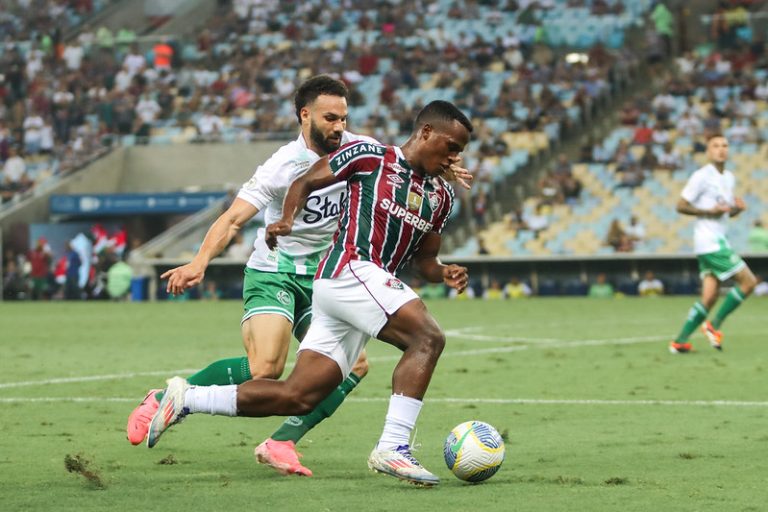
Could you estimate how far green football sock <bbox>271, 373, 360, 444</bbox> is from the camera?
7430 mm

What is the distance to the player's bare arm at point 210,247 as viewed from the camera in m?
6.81

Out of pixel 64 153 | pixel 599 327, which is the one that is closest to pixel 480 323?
pixel 599 327

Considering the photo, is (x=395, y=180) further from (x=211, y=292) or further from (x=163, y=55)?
(x=163, y=55)

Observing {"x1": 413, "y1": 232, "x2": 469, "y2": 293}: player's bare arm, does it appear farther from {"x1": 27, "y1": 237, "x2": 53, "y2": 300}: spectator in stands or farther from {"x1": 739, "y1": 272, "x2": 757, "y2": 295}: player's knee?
{"x1": 27, "y1": 237, "x2": 53, "y2": 300}: spectator in stands

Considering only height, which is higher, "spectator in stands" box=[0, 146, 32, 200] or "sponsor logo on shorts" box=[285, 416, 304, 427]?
"sponsor logo on shorts" box=[285, 416, 304, 427]

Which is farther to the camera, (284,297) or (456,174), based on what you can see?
(284,297)

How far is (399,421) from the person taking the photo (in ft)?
22.0

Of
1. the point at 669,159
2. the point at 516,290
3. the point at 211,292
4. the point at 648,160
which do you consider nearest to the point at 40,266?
the point at 211,292

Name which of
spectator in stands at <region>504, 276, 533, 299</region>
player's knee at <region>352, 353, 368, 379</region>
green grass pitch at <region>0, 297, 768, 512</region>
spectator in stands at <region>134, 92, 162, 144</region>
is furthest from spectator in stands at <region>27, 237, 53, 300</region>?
player's knee at <region>352, 353, 368, 379</region>

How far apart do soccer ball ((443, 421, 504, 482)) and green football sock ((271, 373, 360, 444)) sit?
90 centimetres

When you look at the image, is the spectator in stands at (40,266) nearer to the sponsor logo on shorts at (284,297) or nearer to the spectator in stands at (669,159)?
the spectator in stands at (669,159)

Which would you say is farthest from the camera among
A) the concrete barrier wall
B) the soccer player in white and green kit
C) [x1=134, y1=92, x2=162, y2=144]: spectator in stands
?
[x1=134, y1=92, x2=162, y2=144]: spectator in stands

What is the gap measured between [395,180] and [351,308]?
69cm

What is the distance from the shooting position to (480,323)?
21.6 meters
